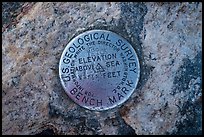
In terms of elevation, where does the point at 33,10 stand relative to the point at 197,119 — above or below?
above

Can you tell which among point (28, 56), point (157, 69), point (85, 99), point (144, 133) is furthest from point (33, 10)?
point (144, 133)

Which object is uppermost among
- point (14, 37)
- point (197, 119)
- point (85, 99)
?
point (14, 37)

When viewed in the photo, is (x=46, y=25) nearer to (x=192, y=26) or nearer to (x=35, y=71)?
(x=35, y=71)
